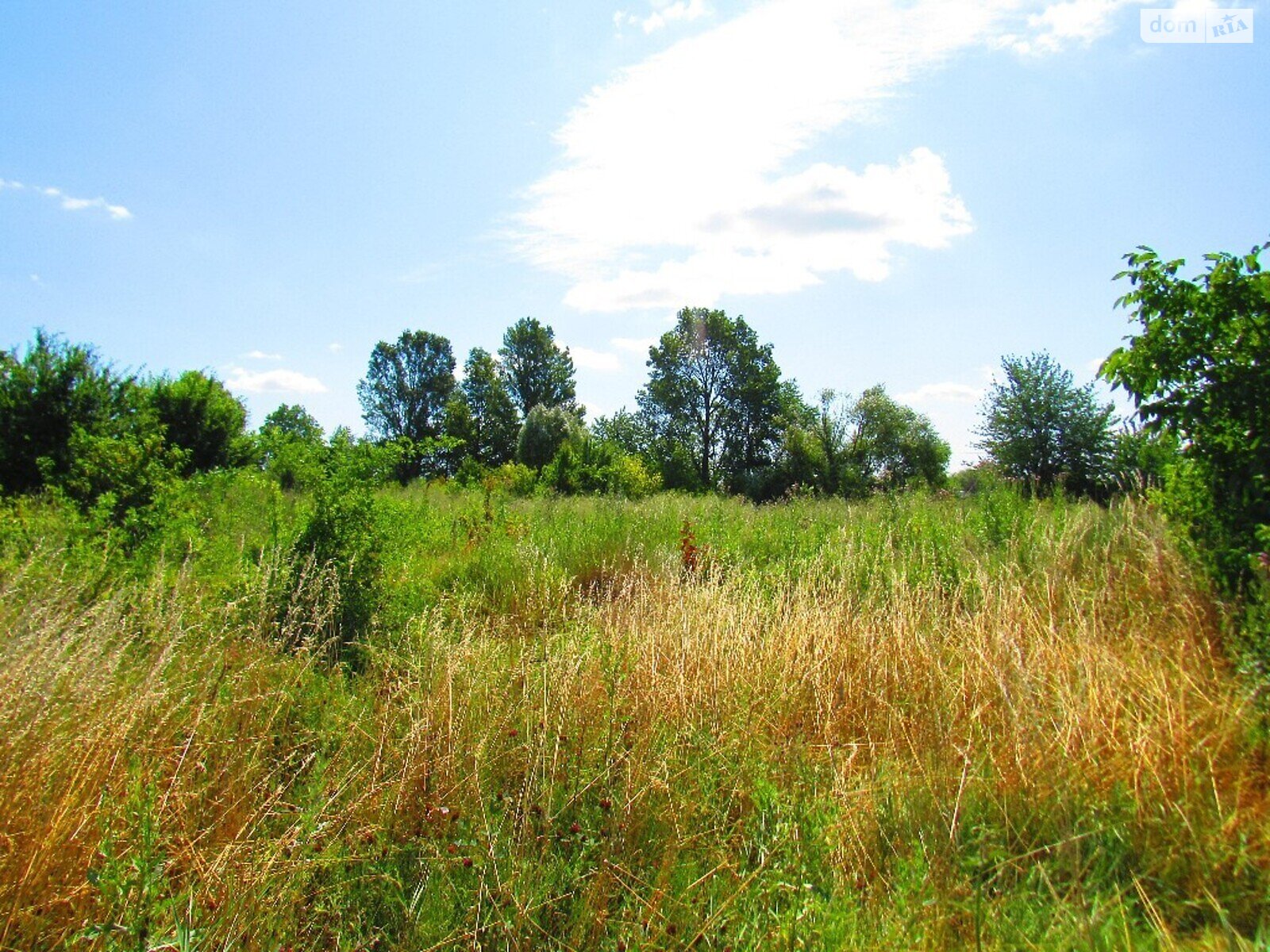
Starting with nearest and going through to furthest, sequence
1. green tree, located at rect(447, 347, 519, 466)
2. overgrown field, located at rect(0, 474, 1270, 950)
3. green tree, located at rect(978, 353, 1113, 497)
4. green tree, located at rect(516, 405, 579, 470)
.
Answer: overgrown field, located at rect(0, 474, 1270, 950)
green tree, located at rect(978, 353, 1113, 497)
green tree, located at rect(516, 405, 579, 470)
green tree, located at rect(447, 347, 519, 466)

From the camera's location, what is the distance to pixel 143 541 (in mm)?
6273

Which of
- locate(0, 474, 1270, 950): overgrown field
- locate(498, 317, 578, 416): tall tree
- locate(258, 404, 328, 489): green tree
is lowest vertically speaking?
locate(0, 474, 1270, 950): overgrown field

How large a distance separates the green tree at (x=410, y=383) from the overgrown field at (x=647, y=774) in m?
41.6

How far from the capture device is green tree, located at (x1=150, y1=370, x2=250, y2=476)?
842 inches

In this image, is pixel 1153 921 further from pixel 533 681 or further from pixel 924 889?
pixel 533 681

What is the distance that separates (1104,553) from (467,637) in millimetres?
4593

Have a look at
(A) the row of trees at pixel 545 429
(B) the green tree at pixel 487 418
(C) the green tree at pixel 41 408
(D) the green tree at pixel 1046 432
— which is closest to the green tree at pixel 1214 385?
(A) the row of trees at pixel 545 429

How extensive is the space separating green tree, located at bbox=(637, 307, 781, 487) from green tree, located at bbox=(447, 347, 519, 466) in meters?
9.09

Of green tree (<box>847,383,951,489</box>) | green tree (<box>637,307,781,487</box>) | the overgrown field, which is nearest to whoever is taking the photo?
the overgrown field

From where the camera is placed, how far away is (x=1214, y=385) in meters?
4.07

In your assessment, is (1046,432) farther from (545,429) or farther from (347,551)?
(545,429)

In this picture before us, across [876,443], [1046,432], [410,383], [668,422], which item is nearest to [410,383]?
[410,383]

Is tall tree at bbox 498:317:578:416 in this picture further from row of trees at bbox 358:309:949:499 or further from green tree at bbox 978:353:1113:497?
green tree at bbox 978:353:1113:497

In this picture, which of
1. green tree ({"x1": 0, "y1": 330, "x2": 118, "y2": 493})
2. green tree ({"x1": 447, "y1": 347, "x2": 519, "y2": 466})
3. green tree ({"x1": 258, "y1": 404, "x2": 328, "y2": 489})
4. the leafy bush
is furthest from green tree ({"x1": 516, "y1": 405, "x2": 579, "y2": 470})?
the leafy bush
